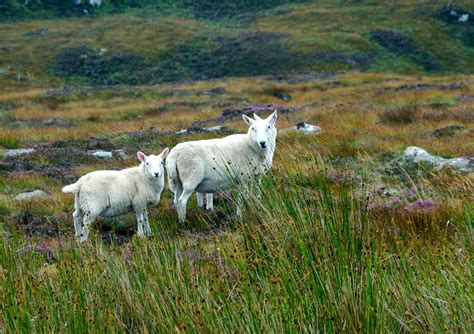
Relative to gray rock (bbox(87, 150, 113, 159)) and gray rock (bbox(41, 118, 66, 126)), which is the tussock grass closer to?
gray rock (bbox(87, 150, 113, 159))

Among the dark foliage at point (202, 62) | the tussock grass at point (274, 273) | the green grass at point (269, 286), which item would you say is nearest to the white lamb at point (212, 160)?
the tussock grass at point (274, 273)

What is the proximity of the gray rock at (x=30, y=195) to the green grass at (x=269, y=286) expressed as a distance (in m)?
5.53

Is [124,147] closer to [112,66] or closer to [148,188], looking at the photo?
[148,188]

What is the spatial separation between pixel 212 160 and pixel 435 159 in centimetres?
480

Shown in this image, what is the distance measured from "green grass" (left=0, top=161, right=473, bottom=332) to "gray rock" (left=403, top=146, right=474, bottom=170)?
18.3 ft

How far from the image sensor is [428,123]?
631 inches

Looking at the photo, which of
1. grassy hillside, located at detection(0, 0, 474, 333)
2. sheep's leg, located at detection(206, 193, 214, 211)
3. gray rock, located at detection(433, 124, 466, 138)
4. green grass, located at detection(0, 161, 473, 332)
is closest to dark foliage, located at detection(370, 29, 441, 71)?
grassy hillside, located at detection(0, 0, 474, 333)

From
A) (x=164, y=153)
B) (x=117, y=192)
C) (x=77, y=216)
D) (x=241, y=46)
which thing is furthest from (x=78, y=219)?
(x=241, y=46)

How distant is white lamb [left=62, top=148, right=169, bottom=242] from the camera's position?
28.7 ft

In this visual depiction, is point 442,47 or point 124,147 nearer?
point 124,147

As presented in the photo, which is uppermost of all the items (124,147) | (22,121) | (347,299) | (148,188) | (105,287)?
(347,299)

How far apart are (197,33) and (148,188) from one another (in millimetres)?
61984

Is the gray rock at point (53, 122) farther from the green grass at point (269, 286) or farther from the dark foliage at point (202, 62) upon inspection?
the dark foliage at point (202, 62)

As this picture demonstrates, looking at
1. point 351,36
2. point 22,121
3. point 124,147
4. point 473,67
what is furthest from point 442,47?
point 124,147
